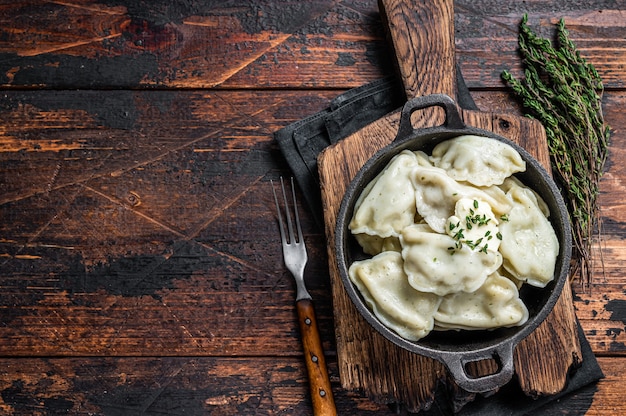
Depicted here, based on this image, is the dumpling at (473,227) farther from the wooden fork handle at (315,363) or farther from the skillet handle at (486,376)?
the wooden fork handle at (315,363)

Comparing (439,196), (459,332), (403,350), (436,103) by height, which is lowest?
(403,350)

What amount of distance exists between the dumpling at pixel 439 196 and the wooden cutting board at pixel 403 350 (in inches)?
11.7

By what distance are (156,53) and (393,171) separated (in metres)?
0.86

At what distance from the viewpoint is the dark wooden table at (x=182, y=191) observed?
5.89ft

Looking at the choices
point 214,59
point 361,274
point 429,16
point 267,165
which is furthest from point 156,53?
point 361,274

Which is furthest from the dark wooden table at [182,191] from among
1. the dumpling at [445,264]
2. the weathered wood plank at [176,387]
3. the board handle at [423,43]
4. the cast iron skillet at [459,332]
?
the dumpling at [445,264]

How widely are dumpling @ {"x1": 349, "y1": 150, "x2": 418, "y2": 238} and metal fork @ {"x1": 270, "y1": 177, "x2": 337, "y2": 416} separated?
344mm

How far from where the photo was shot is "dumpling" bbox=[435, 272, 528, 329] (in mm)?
1395

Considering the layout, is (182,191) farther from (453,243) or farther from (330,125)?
(453,243)

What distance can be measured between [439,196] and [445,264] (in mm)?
149

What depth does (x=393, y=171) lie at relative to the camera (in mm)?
1438

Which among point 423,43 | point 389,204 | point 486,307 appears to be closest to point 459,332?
point 486,307

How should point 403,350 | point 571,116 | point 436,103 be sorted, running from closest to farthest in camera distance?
point 436,103 → point 403,350 → point 571,116

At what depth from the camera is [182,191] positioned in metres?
1.85
